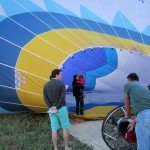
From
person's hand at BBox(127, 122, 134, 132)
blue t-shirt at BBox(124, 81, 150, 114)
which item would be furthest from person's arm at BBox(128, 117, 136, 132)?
blue t-shirt at BBox(124, 81, 150, 114)

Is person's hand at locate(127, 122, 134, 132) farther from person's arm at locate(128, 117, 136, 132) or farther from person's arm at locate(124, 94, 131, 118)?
person's arm at locate(124, 94, 131, 118)

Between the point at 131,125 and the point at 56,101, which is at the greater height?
the point at 56,101

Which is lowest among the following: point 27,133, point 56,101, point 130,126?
point 27,133

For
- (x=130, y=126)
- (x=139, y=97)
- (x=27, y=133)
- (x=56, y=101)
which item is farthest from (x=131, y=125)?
(x=27, y=133)

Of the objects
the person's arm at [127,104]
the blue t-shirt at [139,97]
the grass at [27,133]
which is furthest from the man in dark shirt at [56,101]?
the blue t-shirt at [139,97]

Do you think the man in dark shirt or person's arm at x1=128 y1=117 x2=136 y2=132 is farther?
the man in dark shirt

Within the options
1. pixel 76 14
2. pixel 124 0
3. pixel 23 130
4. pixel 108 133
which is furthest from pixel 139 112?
pixel 124 0

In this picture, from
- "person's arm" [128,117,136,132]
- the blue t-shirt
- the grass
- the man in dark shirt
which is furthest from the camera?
the grass

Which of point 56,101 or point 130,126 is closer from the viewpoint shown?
point 130,126

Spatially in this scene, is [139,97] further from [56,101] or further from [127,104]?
[56,101]

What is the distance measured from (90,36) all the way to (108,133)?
2412 mm

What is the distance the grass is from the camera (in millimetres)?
4752

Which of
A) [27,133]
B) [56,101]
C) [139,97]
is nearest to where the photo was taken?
[139,97]

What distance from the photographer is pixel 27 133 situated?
539 centimetres
